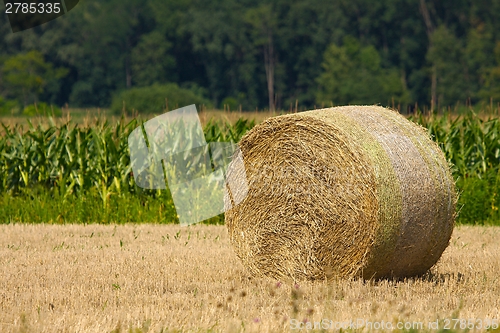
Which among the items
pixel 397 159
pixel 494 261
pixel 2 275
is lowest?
pixel 494 261

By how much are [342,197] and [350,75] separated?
6866cm

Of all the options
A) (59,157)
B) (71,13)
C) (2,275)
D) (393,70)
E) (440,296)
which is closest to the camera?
(440,296)

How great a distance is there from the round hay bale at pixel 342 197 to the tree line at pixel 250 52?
6594 centimetres

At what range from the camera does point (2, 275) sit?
7.77 meters

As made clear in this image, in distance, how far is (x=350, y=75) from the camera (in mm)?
74812

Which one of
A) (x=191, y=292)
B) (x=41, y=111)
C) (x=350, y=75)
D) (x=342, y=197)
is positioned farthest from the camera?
(x=350, y=75)

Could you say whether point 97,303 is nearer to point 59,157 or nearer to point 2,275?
point 2,275

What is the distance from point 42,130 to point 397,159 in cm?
844

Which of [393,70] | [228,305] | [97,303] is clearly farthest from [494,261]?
[393,70]

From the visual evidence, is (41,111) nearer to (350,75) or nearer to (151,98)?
(151,98)

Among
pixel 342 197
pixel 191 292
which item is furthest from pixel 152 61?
pixel 191 292

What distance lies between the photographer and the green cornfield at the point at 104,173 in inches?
506

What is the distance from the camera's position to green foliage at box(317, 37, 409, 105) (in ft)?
236

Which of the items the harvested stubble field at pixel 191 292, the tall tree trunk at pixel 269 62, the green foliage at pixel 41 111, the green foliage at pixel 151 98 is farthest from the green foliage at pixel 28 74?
the harvested stubble field at pixel 191 292
